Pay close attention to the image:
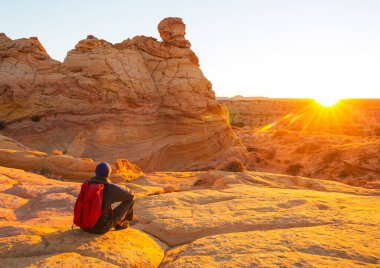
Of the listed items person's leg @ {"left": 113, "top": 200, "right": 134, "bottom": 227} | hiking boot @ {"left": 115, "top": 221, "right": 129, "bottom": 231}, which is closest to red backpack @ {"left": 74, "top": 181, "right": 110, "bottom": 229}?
person's leg @ {"left": 113, "top": 200, "right": 134, "bottom": 227}

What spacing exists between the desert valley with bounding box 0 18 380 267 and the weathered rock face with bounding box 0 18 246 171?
77mm

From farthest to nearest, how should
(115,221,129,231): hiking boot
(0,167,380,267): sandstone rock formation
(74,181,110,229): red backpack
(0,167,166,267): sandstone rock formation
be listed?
(115,221,129,231): hiking boot
(74,181,110,229): red backpack
(0,167,380,267): sandstone rock formation
(0,167,166,267): sandstone rock formation

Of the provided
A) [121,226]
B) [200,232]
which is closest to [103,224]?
[121,226]

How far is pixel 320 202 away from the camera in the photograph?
8859mm

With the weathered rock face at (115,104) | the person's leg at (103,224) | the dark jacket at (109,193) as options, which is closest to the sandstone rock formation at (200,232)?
the person's leg at (103,224)

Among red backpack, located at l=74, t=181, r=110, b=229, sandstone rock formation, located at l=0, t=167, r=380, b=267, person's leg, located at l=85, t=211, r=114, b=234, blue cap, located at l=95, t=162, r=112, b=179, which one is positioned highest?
blue cap, located at l=95, t=162, r=112, b=179

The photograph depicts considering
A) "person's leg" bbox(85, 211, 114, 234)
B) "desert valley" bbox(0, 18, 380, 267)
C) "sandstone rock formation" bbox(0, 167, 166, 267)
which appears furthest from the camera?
"person's leg" bbox(85, 211, 114, 234)

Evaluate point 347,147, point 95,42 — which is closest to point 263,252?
point 95,42

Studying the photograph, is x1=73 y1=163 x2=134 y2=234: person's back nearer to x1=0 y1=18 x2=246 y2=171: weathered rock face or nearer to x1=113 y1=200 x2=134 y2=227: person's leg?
x1=113 y1=200 x2=134 y2=227: person's leg

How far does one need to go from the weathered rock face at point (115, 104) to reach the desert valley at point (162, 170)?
8cm

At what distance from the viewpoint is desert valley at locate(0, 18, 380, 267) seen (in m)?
5.35

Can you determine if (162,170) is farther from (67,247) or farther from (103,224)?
(67,247)

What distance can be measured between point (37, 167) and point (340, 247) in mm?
12173

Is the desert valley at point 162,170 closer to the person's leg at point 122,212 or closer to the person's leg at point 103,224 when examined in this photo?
the person's leg at point 103,224
